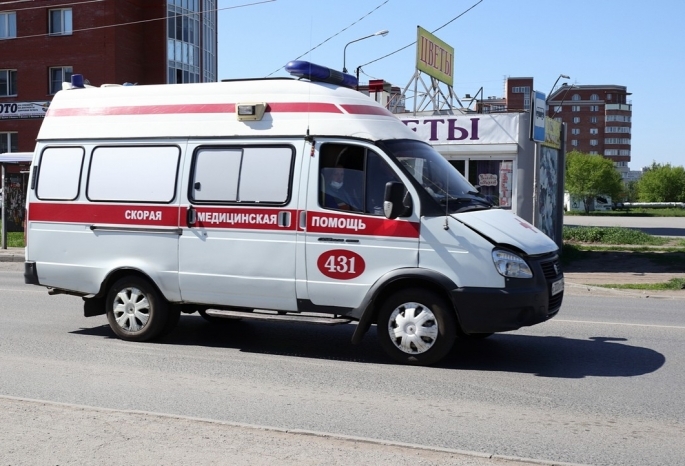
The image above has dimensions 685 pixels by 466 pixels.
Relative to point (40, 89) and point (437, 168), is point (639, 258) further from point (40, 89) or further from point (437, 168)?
point (40, 89)

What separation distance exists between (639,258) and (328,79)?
1407 cm

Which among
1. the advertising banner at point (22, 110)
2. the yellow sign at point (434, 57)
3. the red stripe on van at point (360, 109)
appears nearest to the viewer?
the red stripe on van at point (360, 109)

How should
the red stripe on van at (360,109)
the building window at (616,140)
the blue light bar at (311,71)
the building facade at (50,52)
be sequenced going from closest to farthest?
the red stripe on van at (360,109) < the blue light bar at (311,71) < the building facade at (50,52) < the building window at (616,140)

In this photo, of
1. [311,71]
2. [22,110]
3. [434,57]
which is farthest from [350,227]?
[22,110]

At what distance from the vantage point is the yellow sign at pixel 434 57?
22786 millimetres

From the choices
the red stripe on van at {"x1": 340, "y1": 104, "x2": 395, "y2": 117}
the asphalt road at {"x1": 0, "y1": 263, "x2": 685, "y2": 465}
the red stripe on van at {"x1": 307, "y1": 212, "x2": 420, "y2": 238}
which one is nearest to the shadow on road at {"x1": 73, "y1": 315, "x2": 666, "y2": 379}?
the asphalt road at {"x1": 0, "y1": 263, "x2": 685, "y2": 465}

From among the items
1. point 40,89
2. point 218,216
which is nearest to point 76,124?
point 218,216

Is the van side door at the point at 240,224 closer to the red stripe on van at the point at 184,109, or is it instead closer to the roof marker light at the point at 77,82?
the red stripe on van at the point at 184,109

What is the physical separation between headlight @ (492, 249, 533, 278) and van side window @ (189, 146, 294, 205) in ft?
7.08

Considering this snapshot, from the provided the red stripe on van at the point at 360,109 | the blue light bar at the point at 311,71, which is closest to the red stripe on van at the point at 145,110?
the blue light bar at the point at 311,71

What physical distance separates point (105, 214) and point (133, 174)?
55 centimetres

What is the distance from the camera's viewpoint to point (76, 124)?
959cm

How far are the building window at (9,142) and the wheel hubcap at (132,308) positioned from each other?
130ft

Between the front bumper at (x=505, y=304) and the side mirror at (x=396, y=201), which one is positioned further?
the side mirror at (x=396, y=201)
